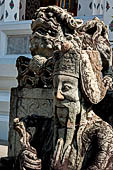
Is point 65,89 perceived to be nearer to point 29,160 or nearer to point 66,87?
point 66,87

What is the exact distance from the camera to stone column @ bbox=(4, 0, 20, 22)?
24.3 feet

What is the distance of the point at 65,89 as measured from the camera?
249 cm

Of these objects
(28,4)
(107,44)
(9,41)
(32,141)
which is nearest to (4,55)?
(9,41)

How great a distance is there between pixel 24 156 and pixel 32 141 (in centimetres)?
26

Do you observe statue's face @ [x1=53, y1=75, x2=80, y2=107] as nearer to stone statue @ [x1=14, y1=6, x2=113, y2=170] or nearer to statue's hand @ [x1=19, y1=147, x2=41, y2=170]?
stone statue @ [x1=14, y1=6, x2=113, y2=170]

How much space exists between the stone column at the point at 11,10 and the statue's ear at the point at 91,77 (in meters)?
4.99

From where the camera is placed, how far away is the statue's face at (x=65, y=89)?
247 cm

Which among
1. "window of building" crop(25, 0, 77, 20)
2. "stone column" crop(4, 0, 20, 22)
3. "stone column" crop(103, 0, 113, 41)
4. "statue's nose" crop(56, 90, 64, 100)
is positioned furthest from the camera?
"window of building" crop(25, 0, 77, 20)

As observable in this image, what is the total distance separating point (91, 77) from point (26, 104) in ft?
4.73

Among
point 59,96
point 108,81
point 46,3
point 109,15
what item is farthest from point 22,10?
point 59,96

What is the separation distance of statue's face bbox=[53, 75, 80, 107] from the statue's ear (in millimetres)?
65

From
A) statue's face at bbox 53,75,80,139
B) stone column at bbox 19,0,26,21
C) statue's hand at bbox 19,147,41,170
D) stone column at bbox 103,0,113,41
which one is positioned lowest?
statue's hand at bbox 19,147,41,170

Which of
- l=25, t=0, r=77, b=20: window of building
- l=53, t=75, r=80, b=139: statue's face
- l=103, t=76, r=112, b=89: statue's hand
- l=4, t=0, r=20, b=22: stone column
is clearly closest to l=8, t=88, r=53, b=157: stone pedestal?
l=103, t=76, r=112, b=89: statue's hand

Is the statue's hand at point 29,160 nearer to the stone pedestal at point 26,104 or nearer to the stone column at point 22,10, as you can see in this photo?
the stone pedestal at point 26,104
